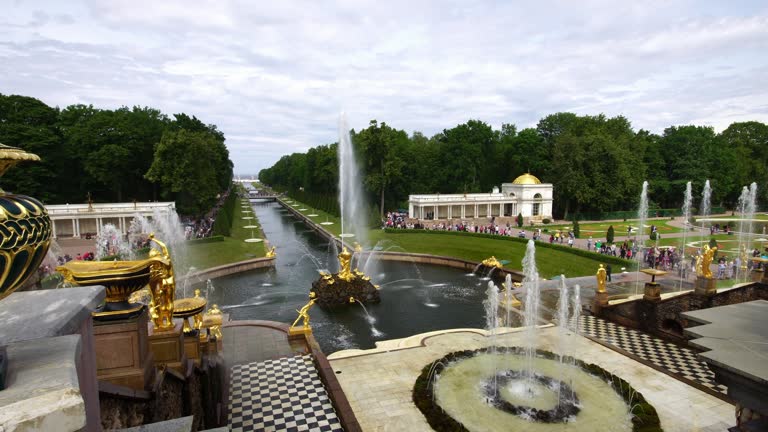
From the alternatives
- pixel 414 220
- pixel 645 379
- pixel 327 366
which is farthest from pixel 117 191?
pixel 645 379

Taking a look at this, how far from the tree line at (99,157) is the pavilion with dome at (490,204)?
25859 millimetres

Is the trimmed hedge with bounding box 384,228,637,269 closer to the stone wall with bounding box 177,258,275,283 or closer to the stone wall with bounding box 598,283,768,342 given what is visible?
the stone wall with bounding box 598,283,768,342

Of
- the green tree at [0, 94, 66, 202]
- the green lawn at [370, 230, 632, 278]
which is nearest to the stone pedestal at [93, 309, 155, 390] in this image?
the green lawn at [370, 230, 632, 278]

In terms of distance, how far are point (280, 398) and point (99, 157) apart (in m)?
46.1

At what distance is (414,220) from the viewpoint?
54.1 meters

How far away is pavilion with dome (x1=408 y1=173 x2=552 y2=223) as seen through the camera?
56.0m

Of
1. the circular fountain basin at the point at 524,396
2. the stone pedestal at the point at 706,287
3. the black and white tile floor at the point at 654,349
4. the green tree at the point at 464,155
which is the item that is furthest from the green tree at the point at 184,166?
the stone pedestal at the point at 706,287

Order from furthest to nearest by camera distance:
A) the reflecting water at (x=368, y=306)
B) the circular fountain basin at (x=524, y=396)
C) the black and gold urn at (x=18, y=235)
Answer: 1. the reflecting water at (x=368, y=306)
2. the circular fountain basin at (x=524, y=396)
3. the black and gold urn at (x=18, y=235)

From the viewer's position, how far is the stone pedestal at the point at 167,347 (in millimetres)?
7359

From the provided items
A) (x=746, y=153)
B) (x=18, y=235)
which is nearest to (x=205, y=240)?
(x=18, y=235)

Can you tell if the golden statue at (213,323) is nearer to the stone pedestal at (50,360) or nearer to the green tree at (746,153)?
the stone pedestal at (50,360)

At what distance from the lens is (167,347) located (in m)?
7.45

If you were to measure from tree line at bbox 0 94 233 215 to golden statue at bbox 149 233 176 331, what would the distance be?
39334 millimetres

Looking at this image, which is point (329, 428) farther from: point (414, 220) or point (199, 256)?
point (414, 220)
